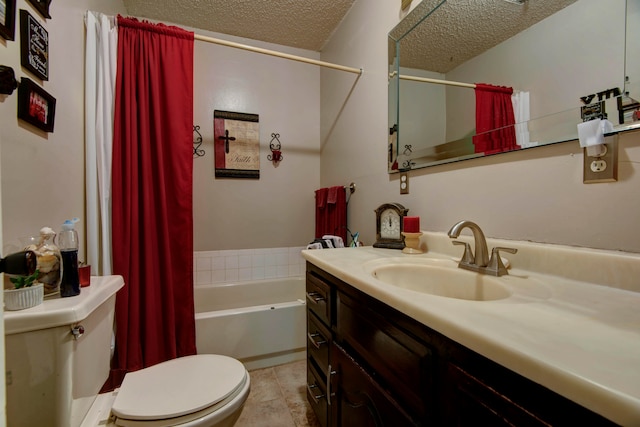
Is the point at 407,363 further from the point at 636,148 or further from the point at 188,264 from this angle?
the point at 188,264

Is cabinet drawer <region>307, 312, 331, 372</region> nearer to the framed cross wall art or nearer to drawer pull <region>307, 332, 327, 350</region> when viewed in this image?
drawer pull <region>307, 332, 327, 350</region>

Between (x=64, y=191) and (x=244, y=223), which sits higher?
(x=64, y=191)

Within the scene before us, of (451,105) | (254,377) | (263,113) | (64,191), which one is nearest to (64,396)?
(64,191)

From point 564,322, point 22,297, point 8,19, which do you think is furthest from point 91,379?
point 564,322

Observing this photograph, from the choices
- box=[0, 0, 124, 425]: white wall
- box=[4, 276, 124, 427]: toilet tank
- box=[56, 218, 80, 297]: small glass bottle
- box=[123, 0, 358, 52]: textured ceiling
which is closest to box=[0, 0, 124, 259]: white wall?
box=[0, 0, 124, 425]: white wall

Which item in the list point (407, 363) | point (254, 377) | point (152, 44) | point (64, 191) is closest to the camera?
point (407, 363)

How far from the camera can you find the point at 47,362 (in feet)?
2.22

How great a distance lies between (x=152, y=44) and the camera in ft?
5.31

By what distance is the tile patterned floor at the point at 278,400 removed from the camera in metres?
1.37

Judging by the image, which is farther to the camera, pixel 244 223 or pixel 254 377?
pixel 244 223

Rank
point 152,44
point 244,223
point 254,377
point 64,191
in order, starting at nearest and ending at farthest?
1. point 64,191
2. point 152,44
3. point 254,377
4. point 244,223

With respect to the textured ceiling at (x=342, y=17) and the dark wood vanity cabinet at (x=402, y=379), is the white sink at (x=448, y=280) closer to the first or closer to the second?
the dark wood vanity cabinet at (x=402, y=379)

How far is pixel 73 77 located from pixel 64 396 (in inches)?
53.1

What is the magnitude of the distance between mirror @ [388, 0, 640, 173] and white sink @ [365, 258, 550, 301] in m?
0.45
